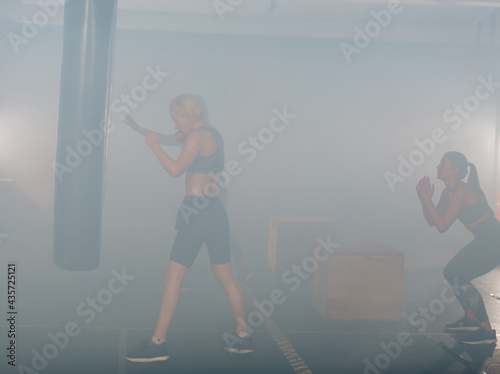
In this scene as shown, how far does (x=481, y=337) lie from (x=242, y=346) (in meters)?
2.01

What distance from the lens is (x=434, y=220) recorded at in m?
4.40

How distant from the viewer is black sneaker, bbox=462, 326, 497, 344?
4.27 metres

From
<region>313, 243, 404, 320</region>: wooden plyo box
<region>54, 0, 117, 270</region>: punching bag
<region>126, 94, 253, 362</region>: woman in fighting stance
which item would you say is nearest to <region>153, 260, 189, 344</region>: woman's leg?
<region>126, 94, 253, 362</region>: woman in fighting stance

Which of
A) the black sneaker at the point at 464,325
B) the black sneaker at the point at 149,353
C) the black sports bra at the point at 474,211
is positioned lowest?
the black sneaker at the point at 149,353

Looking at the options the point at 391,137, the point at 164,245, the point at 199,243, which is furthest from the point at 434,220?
the point at 391,137

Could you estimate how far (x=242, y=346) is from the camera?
3.86 m

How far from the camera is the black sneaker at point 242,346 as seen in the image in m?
3.84

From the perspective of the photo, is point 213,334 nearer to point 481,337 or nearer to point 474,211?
point 481,337

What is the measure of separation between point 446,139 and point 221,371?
29.7 ft

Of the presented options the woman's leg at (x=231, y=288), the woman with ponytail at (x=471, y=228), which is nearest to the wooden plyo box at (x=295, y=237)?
the woman with ponytail at (x=471, y=228)

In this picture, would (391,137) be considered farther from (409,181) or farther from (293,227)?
(293,227)

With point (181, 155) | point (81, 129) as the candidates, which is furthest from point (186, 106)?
point (81, 129)

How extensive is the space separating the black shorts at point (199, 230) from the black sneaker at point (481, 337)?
213 centimetres

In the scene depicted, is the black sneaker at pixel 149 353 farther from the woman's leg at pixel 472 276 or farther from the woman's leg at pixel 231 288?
the woman's leg at pixel 472 276
